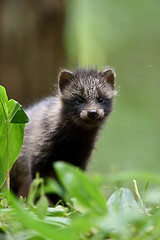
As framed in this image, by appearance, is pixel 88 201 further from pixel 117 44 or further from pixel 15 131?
pixel 117 44

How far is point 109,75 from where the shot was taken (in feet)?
18.3

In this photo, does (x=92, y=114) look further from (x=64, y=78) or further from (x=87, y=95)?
(x=64, y=78)

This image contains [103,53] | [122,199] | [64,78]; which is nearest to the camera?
[122,199]

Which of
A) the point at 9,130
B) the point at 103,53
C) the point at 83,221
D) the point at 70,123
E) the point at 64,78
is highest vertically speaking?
the point at 103,53

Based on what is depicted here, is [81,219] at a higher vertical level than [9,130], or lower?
lower

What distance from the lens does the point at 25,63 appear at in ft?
28.2

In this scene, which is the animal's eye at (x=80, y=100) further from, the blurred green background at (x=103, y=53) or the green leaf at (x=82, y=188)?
the green leaf at (x=82, y=188)

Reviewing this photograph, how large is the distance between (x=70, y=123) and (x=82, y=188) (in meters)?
3.72

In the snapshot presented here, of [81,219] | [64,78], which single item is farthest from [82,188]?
[64,78]

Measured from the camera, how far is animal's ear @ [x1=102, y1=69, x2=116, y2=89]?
215 inches

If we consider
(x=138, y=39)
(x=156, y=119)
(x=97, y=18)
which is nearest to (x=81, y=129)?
(x=97, y=18)

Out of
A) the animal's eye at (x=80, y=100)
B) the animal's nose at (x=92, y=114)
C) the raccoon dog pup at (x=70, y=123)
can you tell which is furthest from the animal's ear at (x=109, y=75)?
the animal's nose at (x=92, y=114)

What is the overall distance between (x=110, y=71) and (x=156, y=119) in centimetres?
878

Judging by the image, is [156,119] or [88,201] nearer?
[88,201]
